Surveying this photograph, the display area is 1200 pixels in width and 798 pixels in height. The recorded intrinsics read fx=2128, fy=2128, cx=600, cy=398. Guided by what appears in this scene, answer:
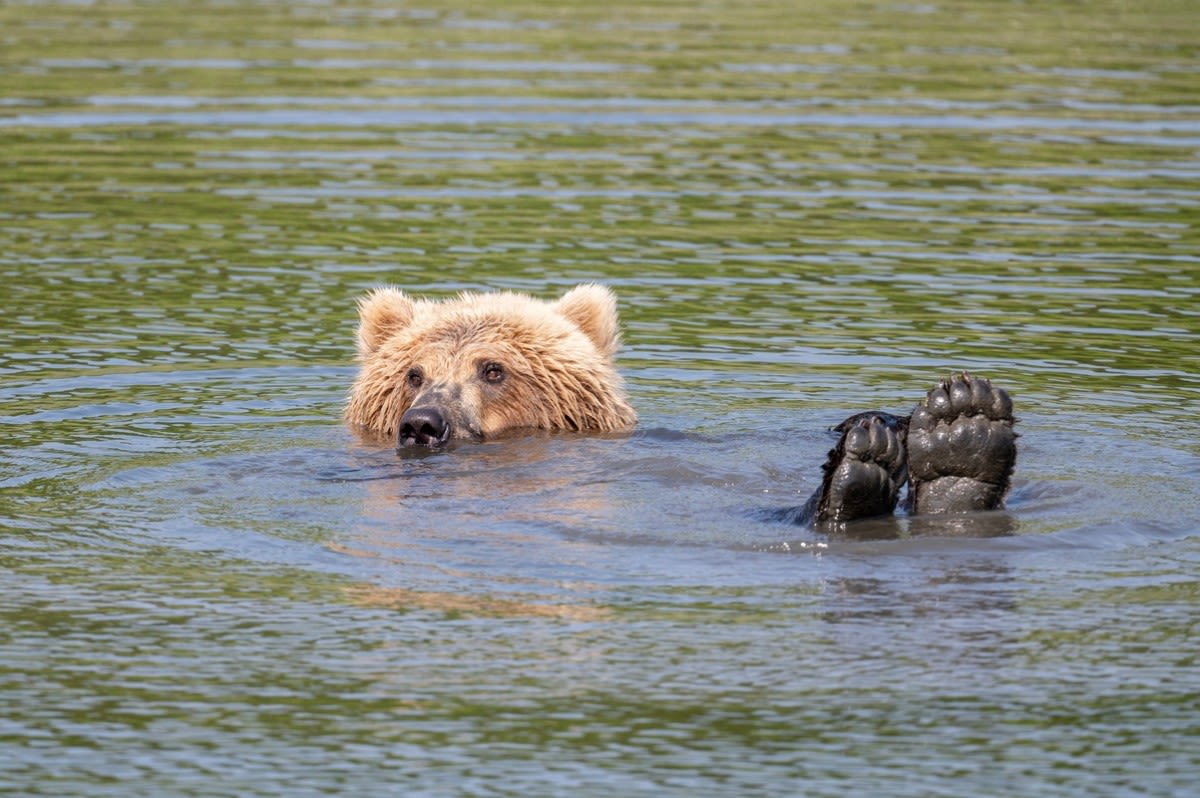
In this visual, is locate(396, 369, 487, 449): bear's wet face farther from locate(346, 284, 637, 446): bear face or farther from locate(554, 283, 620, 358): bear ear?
locate(554, 283, 620, 358): bear ear

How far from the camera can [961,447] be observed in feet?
23.7

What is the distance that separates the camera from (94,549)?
7152mm

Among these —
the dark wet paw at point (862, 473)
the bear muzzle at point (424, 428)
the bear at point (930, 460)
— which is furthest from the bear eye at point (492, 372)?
the dark wet paw at point (862, 473)

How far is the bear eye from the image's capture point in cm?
958

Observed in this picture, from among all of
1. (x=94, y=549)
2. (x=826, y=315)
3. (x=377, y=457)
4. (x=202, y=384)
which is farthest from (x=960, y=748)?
(x=826, y=315)

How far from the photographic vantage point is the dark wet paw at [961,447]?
23.4 ft

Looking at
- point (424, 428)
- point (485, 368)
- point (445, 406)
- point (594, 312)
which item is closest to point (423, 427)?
point (424, 428)

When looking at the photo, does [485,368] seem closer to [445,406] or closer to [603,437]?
[445,406]

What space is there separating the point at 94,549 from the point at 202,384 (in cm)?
353

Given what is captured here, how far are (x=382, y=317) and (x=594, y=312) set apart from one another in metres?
0.99

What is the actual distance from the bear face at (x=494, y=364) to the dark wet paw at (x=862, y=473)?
2.56 meters

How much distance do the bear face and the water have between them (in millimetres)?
272

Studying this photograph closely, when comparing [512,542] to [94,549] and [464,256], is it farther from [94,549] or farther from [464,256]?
[464,256]

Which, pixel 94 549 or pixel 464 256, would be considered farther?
pixel 464 256
